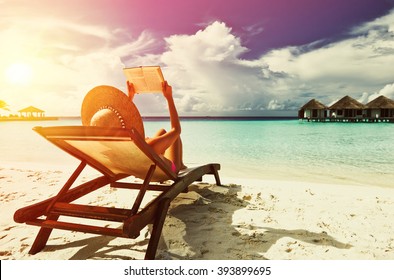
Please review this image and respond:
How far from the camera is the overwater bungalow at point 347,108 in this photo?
130 ft

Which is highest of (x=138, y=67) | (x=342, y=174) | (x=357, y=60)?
(x=357, y=60)

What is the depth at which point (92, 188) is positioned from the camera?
2994 millimetres

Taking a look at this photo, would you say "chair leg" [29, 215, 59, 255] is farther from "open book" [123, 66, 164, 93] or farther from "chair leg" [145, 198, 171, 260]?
"open book" [123, 66, 164, 93]

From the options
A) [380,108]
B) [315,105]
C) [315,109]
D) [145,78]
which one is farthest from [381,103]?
[145,78]

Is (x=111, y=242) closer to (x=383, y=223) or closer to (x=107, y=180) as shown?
(x=107, y=180)

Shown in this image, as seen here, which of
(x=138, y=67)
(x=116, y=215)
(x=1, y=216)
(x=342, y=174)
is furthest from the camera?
(x=342, y=174)

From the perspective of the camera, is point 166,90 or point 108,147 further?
point 166,90

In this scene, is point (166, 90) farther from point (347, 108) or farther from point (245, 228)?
point (347, 108)

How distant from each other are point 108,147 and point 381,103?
4394cm

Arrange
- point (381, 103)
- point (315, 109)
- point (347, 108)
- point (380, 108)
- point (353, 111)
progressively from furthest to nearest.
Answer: point (315, 109)
point (353, 111)
point (347, 108)
point (380, 108)
point (381, 103)

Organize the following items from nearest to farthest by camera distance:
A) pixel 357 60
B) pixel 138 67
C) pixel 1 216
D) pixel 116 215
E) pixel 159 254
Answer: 1. pixel 116 215
2. pixel 159 254
3. pixel 138 67
4. pixel 1 216
5. pixel 357 60

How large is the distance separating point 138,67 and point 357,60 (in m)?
11.5

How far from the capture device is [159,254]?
8.04 ft
